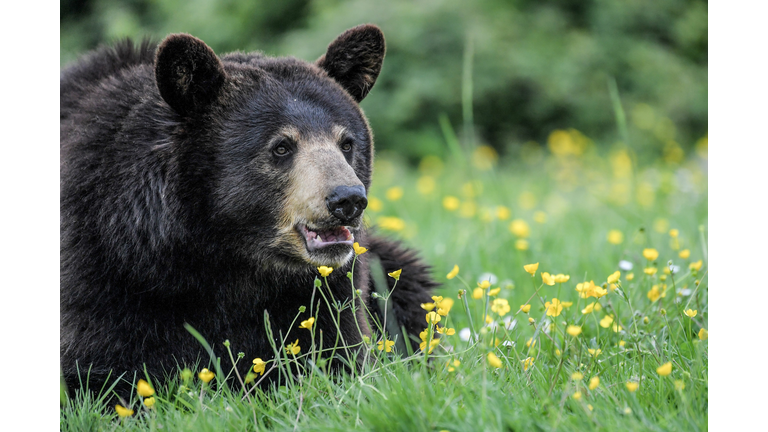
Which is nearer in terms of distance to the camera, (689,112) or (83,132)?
(83,132)

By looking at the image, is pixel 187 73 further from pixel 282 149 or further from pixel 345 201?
pixel 345 201

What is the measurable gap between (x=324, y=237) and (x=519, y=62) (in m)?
7.08

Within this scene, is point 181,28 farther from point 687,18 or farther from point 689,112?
point 689,112

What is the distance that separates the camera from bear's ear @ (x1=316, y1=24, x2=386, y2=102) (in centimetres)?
320

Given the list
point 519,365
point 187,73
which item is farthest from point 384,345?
point 187,73

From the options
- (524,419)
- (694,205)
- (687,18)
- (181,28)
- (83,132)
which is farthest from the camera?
(687,18)

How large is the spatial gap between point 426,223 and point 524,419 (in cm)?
395

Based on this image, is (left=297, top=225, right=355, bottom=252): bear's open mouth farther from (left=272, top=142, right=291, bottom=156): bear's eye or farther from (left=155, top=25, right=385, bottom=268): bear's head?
(left=272, top=142, right=291, bottom=156): bear's eye

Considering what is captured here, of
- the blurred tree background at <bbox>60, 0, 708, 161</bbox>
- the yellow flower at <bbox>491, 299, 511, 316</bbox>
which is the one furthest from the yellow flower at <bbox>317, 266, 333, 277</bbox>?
the blurred tree background at <bbox>60, 0, 708, 161</bbox>

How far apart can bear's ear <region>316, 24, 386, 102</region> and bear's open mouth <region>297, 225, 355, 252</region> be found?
2.76ft

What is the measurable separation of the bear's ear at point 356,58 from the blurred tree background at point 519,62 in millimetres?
4951
